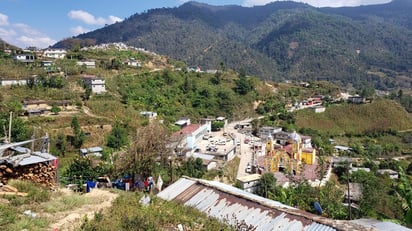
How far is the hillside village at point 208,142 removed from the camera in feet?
27.2

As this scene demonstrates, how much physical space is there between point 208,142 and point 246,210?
29808mm

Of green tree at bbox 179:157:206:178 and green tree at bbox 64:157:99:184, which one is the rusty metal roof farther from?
green tree at bbox 179:157:206:178

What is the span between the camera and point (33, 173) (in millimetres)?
8375

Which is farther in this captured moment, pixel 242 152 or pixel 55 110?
pixel 242 152

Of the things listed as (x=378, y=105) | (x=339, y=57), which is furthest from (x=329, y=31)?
(x=378, y=105)

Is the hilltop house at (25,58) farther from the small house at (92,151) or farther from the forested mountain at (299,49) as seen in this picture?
the forested mountain at (299,49)

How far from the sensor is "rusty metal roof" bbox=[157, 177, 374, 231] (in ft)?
20.8

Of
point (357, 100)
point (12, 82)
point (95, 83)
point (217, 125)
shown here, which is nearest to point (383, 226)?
point (95, 83)

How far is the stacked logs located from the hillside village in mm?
23

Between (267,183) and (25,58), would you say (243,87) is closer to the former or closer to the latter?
(25,58)

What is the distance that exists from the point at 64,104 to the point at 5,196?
88.3 ft

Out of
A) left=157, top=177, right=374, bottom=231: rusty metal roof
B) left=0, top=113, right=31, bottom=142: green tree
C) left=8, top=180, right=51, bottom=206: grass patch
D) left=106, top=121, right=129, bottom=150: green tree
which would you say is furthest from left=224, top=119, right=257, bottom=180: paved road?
left=8, top=180, right=51, bottom=206: grass patch

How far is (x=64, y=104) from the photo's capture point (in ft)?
106

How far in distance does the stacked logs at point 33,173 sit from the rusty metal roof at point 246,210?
277cm
